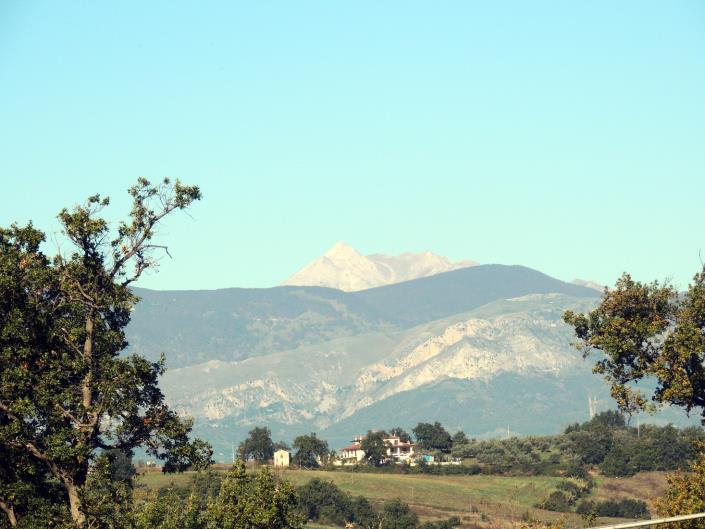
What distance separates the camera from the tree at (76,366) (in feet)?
198

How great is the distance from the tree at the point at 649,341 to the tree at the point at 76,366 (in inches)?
890

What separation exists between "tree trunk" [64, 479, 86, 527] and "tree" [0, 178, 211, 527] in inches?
1.8

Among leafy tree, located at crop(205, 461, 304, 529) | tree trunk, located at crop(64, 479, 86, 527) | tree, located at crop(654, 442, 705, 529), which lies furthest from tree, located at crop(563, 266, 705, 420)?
tree trunk, located at crop(64, 479, 86, 527)

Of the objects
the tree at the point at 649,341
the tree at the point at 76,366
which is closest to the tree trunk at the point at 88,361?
the tree at the point at 76,366

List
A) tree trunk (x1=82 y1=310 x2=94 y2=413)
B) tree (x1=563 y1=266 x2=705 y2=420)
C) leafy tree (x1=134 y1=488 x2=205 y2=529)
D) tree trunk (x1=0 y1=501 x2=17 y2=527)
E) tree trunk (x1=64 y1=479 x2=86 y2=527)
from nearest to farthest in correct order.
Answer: leafy tree (x1=134 y1=488 x2=205 y2=529)
tree trunk (x1=64 y1=479 x2=86 y2=527)
tree trunk (x1=0 y1=501 x2=17 y2=527)
tree trunk (x1=82 y1=310 x2=94 y2=413)
tree (x1=563 y1=266 x2=705 y2=420)

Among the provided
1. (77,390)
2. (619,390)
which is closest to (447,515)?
(619,390)

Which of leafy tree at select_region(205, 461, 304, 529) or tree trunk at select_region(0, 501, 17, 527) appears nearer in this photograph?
leafy tree at select_region(205, 461, 304, 529)

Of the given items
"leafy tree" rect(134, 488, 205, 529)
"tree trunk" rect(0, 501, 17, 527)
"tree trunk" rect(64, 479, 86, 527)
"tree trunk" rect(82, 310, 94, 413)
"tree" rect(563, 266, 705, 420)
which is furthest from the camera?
"tree" rect(563, 266, 705, 420)

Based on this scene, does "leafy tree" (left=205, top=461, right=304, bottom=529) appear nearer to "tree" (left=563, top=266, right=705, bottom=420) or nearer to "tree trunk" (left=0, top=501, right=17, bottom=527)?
"tree trunk" (left=0, top=501, right=17, bottom=527)

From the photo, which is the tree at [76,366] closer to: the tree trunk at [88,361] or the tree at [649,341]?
the tree trunk at [88,361]

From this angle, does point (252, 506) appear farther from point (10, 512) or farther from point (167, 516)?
point (10, 512)

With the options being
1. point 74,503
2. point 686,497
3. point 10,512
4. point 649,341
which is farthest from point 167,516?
point 649,341

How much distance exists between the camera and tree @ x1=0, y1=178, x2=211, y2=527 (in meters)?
60.3

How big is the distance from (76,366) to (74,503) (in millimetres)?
6324
